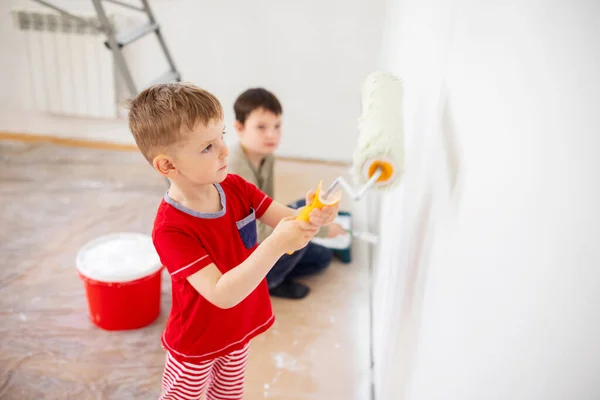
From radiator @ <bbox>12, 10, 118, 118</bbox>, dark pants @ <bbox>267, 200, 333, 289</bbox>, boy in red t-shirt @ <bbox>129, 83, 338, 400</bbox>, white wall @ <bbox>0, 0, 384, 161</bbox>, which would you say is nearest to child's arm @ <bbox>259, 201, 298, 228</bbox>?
boy in red t-shirt @ <bbox>129, 83, 338, 400</bbox>

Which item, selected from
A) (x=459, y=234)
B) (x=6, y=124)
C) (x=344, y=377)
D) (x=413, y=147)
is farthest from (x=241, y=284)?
(x=6, y=124)

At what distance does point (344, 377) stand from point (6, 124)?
250 cm

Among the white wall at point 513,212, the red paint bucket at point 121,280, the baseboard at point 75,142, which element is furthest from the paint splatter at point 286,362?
the baseboard at point 75,142

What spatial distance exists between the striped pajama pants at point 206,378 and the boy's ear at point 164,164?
0.39 metres

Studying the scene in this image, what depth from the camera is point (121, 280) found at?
1.43m

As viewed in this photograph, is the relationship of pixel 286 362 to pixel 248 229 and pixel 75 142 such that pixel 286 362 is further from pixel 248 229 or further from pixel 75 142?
pixel 75 142

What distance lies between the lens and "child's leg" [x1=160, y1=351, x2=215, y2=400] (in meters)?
0.98

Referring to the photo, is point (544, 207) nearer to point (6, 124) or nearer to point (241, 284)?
point (241, 284)

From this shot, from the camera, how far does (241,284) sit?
0.76m

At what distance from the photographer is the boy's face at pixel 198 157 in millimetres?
800

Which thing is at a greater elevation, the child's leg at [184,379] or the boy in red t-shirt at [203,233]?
the boy in red t-shirt at [203,233]

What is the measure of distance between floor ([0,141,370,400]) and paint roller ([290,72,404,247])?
0.82m

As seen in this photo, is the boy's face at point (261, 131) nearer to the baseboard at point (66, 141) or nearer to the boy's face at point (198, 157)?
the boy's face at point (198, 157)

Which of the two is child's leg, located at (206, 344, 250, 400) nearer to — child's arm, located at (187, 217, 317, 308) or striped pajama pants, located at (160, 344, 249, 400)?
striped pajama pants, located at (160, 344, 249, 400)
